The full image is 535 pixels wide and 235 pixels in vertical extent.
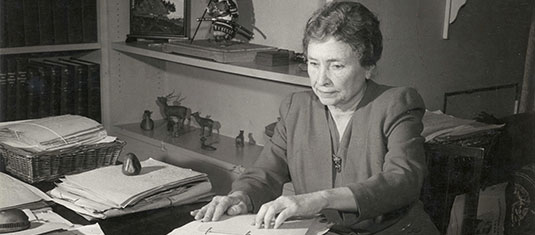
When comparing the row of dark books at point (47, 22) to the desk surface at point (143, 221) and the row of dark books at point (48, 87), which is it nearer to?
the row of dark books at point (48, 87)

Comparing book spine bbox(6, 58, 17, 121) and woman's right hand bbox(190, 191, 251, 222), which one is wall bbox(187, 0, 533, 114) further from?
book spine bbox(6, 58, 17, 121)

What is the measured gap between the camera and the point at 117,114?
292cm

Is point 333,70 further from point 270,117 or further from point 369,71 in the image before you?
point 270,117

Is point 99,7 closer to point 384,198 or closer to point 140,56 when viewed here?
point 140,56

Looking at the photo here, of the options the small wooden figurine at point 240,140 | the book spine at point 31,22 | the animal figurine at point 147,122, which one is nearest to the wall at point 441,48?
the small wooden figurine at point 240,140

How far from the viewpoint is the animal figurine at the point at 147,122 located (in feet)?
9.56

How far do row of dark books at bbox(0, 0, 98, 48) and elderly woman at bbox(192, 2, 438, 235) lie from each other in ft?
4.94

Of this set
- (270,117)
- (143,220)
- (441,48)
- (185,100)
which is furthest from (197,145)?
(143,220)

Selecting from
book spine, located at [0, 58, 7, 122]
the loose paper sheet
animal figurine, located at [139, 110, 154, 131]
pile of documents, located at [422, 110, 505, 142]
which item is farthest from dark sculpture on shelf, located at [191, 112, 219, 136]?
the loose paper sheet

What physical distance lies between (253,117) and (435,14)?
3.18 feet

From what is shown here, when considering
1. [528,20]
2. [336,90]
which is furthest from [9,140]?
[528,20]

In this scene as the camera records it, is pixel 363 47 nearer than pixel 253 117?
Yes

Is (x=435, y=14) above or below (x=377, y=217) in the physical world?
above

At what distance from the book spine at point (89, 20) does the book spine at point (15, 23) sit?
0.92 ft
